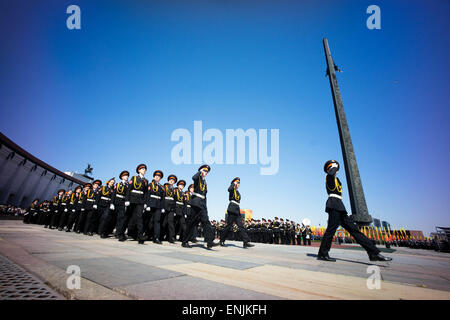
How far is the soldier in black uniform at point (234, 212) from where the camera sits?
7.09 meters

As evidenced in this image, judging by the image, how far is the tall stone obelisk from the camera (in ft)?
22.8

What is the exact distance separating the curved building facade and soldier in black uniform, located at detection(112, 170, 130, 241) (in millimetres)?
32047

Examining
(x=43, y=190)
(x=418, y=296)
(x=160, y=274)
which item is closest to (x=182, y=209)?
(x=160, y=274)

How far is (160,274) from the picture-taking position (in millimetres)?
2188

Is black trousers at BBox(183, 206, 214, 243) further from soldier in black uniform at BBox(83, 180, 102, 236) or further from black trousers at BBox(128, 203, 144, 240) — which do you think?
soldier in black uniform at BBox(83, 180, 102, 236)

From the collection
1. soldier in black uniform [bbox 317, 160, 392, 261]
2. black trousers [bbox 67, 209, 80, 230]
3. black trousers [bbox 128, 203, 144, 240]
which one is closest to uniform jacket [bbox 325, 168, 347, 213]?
soldier in black uniform [bbox 317, 160, 392, 261]

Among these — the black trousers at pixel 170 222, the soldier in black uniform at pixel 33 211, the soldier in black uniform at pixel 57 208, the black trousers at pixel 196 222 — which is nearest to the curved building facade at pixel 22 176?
the soldier in black uniform at pixel 33 211

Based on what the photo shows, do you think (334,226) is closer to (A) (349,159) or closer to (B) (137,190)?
(A) (349,159)

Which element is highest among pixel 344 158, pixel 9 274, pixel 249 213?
pixel 344 158

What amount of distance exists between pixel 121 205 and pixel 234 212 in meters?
4.29
